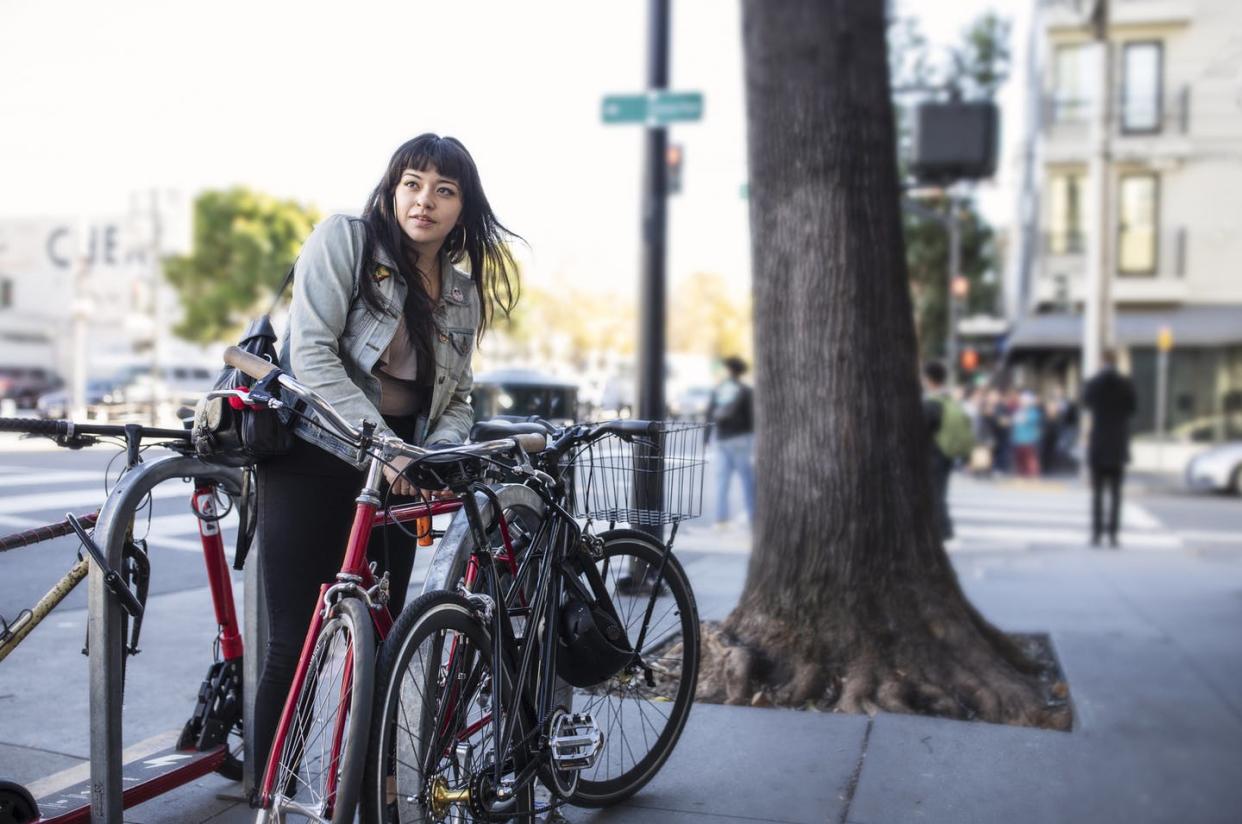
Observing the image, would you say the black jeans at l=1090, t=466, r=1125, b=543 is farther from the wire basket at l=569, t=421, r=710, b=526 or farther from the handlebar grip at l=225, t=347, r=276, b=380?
the handlebar grip at l=225, t=347, r=276, b=380

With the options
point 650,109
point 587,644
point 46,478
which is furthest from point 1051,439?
point 46,478

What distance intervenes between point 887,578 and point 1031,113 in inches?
1417

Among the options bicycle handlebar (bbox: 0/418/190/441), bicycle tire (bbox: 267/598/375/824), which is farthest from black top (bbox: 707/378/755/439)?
bicycle tire (bbox: 267/598/375/824)

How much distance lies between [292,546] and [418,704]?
2.05ft

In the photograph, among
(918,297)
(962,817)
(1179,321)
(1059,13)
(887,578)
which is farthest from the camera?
(918,297)

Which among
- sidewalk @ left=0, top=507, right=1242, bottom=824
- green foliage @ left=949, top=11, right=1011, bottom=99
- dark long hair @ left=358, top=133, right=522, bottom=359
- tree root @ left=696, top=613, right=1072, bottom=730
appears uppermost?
green foliage @ left=949, top=11, right=1011, bottom=99

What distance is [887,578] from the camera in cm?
504

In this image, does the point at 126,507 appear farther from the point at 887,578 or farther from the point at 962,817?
the point at 887,578

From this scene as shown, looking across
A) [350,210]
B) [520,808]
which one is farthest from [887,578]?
[350,210]

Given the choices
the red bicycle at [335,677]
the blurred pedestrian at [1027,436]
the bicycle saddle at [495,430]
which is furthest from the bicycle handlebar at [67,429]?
the blurred pedestrian at [1027,436]

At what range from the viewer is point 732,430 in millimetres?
11938

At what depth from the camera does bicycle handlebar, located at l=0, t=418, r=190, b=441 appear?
9.81ft

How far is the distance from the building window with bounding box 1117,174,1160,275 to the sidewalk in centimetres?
2401

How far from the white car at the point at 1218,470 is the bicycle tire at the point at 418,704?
60.7ft
